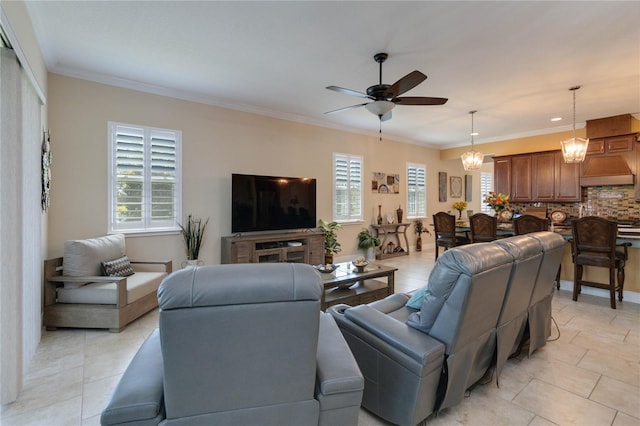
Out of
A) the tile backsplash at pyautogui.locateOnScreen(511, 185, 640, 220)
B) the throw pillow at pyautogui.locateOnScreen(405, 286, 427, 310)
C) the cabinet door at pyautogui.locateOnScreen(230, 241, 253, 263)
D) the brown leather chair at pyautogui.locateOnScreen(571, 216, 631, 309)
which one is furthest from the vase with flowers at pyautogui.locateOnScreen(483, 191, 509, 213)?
the cabinet door at pyautogui.locateOnScreen(230, 241, 253, 263)

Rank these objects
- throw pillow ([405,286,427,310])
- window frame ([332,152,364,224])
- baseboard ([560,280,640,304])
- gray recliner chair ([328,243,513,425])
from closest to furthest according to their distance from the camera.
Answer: gray recliner chair ([328,243,513,425]) < throw pillow ([405,286,427,310]) < baseboard ([560,280,640,304]) < window frame ([332,152,364,224])

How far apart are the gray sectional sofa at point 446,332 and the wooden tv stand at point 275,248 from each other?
2.84 metres

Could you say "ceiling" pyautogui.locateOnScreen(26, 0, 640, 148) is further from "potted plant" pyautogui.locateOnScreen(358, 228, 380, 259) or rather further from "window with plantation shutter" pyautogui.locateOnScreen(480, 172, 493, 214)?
"window with plantation shutter" pyautogui.locateOnScreen(480, 172, 493, 214)

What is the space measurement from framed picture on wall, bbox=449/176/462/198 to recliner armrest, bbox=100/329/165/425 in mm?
8840

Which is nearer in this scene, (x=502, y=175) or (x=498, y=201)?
(x=498, y=201)

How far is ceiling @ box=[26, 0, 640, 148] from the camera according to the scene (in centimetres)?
249

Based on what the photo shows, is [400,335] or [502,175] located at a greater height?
[502,175]

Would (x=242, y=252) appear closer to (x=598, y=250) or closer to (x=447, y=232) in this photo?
(x=447, y=232)

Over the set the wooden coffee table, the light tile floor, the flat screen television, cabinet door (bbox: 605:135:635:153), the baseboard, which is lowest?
the light tile floor

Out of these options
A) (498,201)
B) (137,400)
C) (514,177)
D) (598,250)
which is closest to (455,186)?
(514,177)

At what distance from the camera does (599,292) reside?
4.11 metres

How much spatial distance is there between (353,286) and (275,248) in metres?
1.68

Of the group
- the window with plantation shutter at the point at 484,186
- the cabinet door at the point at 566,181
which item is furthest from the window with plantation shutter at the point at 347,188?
the window with plantation shutter at the point at 484,186

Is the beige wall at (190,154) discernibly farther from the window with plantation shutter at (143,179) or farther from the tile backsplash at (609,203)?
the tile backsplash at (609,203)
